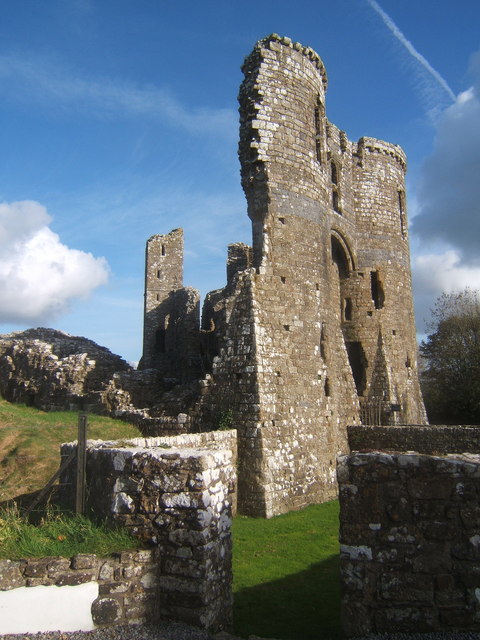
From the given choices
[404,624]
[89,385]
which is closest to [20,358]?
[89,385]

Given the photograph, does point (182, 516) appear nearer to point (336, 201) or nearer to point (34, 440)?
point (34, 440)

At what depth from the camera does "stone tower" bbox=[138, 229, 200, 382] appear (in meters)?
27.6

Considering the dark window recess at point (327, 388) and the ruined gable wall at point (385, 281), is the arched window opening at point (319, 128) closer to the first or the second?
the ruined gable wall at point (385, 281)

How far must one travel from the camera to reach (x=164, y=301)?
3238 centimetres

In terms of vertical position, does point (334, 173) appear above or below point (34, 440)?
above

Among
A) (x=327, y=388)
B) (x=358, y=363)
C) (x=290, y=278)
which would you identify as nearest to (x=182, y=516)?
(x=290, y=278)

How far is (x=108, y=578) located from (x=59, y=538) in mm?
723

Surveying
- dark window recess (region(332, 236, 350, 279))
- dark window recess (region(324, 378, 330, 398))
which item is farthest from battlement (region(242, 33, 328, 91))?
dark window recess (region(324, 378, 330, 398))

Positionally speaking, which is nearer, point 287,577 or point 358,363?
point 287,577

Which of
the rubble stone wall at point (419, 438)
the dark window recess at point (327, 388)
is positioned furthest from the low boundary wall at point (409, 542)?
the rubble stone wall at point (419, 438)

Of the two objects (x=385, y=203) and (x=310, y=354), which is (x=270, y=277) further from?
(x=385, y=203)

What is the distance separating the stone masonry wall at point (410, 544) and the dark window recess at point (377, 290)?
647 inches

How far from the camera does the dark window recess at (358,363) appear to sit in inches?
792

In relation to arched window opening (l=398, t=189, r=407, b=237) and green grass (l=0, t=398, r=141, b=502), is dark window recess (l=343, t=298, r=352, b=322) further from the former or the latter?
green grass (l=0, t=398, r=141, b=502)
